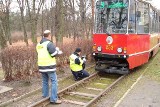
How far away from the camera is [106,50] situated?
11.6 m

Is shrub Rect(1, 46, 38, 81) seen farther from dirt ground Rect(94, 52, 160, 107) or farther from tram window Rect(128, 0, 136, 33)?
tram window Rect(128, 0, 136, 33)

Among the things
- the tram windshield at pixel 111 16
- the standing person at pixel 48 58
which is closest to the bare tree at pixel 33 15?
the tram windshield at pixel 111 16

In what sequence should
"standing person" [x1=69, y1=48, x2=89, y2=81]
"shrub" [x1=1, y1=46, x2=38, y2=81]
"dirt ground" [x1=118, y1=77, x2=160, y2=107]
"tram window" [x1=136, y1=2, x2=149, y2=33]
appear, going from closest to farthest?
"dirt ground" [x1=118, y1=77, x2=160, y2=107] → "shrub" [x1=1, y1=46, x2=38, y2=81] → "standing person" [x1=69, y1=48, x2=89, y2=81] → "tram window" [x1=136, y1=2, x2=149, y2=33]

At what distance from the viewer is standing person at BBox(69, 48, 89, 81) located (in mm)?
10477

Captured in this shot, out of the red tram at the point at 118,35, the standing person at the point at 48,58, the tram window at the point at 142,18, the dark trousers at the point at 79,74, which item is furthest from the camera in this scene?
the tram window at the point at 142,18

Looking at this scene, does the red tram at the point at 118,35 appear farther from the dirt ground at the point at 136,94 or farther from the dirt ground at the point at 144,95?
the dirt ground at the point at 144,95

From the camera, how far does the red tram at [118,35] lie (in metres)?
11.1

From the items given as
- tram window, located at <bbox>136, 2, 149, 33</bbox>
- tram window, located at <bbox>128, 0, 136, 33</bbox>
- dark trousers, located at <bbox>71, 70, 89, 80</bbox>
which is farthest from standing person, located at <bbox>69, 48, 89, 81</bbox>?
tram window, located at <bbox>136, 2, 149, 33</bbox>

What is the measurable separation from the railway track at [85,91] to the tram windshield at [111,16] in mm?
2159

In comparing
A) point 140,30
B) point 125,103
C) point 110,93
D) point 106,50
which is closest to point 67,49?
point 106,50

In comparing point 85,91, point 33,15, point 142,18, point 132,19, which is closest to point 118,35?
point 132,19

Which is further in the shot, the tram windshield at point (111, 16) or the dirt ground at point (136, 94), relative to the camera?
the tram windshield at point (111, 16)

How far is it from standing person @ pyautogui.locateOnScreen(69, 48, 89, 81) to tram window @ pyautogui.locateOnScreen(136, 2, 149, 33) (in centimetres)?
317

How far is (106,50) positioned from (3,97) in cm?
527
